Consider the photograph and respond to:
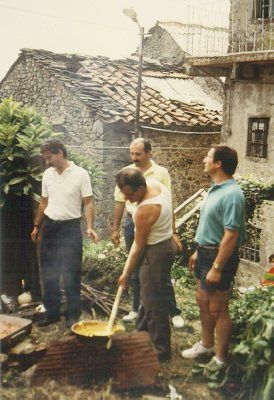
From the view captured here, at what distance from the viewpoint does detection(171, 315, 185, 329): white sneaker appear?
4555mm

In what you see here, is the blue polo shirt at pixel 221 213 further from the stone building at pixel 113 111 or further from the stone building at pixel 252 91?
the stone building at pixel 113 111

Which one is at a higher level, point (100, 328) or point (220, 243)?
point (220, 243)

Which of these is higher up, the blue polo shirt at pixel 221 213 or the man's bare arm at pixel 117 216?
the blue polo shirt at pixel 221 213

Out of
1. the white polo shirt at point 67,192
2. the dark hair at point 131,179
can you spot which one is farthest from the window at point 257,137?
the dark hair at point 131,179

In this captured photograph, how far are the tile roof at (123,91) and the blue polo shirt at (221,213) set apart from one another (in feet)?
26.6

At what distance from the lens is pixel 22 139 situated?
17.6ft

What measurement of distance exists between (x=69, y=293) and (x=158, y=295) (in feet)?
4.15

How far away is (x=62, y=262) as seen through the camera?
14.9 feet

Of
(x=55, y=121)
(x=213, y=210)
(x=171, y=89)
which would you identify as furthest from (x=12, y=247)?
(x=171, y=89)

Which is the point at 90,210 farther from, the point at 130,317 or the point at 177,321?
the point at 177,321

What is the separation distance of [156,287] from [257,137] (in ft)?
24.5

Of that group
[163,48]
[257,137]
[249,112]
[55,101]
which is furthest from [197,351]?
[163,48]

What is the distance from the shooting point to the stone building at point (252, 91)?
9.73 m

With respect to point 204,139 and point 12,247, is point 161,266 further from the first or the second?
point 204,139
